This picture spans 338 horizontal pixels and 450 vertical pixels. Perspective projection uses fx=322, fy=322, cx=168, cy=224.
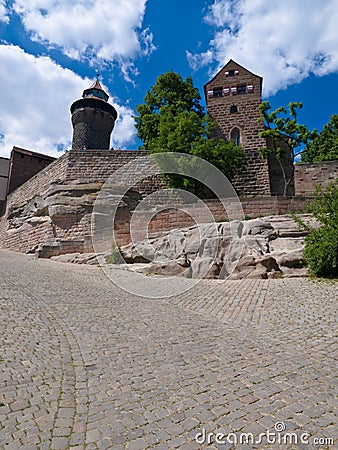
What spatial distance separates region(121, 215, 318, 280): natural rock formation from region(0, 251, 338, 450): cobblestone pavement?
11.2ft

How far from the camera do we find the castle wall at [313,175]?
60.4 feet

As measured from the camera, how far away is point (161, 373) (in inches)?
135

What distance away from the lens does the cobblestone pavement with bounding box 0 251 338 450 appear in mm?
2355

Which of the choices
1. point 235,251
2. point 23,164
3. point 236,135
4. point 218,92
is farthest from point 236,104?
point 235,251

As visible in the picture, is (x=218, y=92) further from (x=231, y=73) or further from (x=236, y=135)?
(x=236, y=135)

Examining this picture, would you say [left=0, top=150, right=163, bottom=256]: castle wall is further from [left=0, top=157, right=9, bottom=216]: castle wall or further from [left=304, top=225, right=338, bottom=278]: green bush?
[left=304, top=225, right=338, bottom=278]: green bush

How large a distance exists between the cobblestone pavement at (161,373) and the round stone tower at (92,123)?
1059 inches

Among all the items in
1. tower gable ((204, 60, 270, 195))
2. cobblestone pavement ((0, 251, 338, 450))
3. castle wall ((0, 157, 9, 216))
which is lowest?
cobblestone pavement ((0, 251, 338, 450))

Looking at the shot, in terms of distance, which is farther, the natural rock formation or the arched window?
the arched window

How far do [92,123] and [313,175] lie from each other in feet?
72.9

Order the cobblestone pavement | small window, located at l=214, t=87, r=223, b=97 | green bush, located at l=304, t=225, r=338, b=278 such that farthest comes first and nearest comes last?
1. small window, located at l=214, t=87, r=223, b=97
2. green bush, located at l=304, t=225, r=338, b=278
3. the cobblestone pavement

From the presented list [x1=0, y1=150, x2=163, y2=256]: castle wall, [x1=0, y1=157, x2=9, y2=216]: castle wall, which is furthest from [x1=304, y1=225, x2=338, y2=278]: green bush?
[x1=0, y1=157, x2=9, y2=216]: castle wall

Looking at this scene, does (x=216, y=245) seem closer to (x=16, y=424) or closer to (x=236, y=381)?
(x=236, y=381)

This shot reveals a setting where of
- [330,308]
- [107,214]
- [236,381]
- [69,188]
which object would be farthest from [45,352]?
[69,188]
